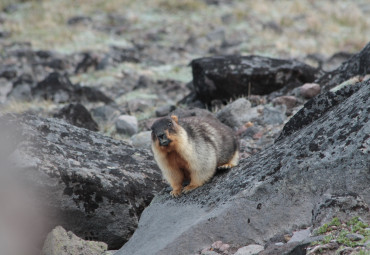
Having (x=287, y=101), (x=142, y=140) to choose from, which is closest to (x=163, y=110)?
(x=142, y=140)

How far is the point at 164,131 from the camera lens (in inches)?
261

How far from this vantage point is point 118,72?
2006 centimetres

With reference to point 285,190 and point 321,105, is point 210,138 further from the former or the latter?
point 285,190

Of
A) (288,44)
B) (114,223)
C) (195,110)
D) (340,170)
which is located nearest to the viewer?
(340,170)

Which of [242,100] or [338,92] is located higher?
[338,92]

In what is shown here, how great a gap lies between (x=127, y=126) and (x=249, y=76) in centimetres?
311

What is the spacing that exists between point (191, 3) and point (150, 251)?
24.5 metres

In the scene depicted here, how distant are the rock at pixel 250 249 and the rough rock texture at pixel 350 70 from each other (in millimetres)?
5511

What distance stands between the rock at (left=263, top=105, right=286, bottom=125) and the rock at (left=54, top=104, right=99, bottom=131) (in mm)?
4323

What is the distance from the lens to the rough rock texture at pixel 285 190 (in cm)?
543

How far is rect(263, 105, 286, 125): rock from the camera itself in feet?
34.6

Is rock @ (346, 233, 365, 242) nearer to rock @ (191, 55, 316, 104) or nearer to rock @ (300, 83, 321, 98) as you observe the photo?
rock @ (300, 83, 321, 98)

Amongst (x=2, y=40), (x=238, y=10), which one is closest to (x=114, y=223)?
(x=2, y=40)

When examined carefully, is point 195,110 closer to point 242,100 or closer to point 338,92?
point 242,100
